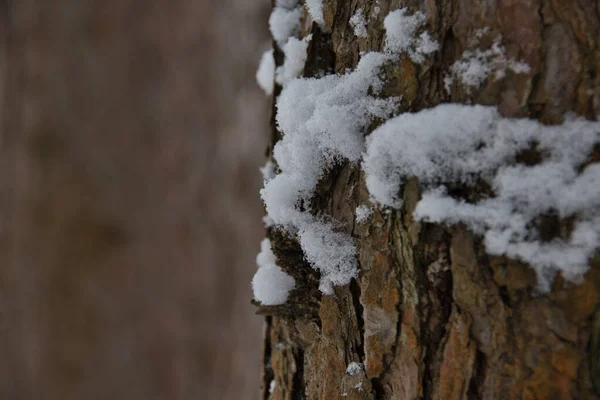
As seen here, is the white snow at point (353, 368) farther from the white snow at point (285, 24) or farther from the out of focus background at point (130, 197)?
the out of focus background at point (130, 197)

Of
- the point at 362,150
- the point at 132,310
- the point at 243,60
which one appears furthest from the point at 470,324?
the point at 132,310

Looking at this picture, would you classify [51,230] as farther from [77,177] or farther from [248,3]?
[248,3]

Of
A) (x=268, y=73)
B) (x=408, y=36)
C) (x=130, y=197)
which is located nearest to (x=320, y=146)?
(x=408, y=36)

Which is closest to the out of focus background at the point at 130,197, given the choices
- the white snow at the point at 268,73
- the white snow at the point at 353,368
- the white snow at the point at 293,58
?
the white snow at the point at 268,73

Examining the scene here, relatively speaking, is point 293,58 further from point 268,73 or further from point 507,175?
point 507,175

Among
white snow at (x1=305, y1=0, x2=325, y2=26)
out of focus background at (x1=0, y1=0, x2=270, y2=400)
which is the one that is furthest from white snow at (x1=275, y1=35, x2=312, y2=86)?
out of focus background at (x1=0, y1=0, x2=270, y2=400)

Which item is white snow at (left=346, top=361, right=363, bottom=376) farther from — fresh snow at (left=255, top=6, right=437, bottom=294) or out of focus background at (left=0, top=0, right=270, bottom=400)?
out of focus background at (left=0, top=0, right=270, bottom=400)
